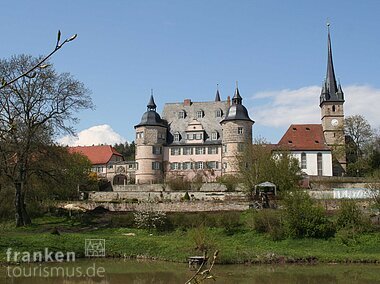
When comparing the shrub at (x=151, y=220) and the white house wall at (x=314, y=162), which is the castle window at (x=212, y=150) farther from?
the shrub at (x=151, y=220)

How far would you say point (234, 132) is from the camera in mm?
54969

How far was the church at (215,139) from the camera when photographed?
180 ft

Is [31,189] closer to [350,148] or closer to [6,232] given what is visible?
[6,232]

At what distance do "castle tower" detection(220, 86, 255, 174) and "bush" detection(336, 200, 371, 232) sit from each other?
2511 centimetres

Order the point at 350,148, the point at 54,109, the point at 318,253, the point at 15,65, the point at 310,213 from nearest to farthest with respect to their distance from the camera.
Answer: the point at 318,253 < the point at 310,213 < the point at 15,65 < the point at 54,109 < the point at 350,148

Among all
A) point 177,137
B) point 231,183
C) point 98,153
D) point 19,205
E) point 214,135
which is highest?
point 214,135

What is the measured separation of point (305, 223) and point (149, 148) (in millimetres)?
31408

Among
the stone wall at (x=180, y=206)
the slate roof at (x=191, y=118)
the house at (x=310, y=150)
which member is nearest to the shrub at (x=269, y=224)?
the stone wall at (x=180, y=206)

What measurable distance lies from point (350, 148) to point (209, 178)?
17107 mm

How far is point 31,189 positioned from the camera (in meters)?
34.7

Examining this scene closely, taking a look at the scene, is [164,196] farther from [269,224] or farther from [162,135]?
[269,224]

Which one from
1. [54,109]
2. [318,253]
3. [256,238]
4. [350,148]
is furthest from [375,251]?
[350,148]

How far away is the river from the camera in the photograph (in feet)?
62.4


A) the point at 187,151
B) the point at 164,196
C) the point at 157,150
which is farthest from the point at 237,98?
the point at 164,196
